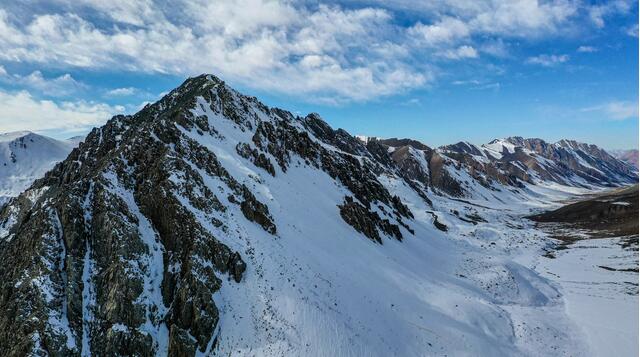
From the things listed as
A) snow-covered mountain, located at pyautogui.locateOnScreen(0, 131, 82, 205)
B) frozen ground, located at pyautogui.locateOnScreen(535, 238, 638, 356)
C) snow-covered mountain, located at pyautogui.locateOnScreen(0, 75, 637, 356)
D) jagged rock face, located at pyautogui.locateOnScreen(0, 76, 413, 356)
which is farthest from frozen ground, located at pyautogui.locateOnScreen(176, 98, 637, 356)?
snow-covered mountain, located at pyautogui.locateOnScreen(0, 131, 82, 205)

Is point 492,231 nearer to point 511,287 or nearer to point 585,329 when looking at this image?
point 511,287

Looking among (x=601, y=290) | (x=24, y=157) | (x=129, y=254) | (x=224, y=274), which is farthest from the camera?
(x=24, y=157)

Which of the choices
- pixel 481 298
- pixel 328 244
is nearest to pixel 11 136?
pixel 328 244

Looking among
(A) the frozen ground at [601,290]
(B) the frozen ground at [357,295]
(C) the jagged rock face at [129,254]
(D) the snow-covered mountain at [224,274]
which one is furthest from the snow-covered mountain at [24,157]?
(A) the frozen ground at [601,290]

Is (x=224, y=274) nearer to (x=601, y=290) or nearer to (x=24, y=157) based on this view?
(x=601, y=290)

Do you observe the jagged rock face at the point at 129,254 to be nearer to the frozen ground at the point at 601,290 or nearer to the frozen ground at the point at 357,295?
the frozen ground at the point at 357,295

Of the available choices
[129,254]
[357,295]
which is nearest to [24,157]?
[129,254]

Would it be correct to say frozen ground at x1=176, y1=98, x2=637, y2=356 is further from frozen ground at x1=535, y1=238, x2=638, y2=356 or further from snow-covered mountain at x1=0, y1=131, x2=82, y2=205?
snow-covered mountain at x1=0, y1=131, x2=82, y2=205
